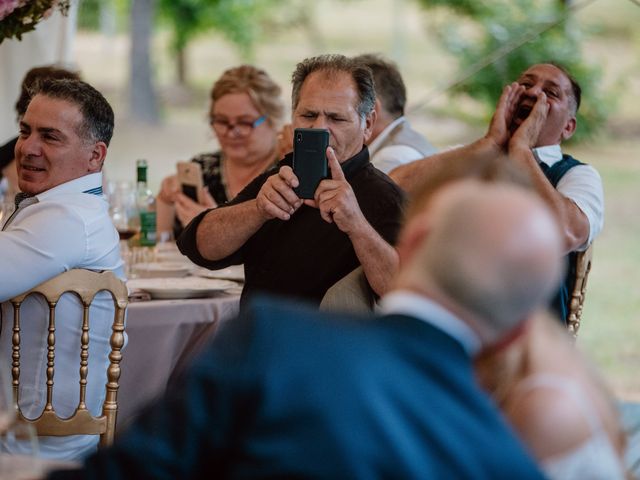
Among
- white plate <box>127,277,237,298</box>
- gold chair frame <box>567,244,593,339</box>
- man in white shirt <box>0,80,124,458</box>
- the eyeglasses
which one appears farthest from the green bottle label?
gold chair frame <box>567,244,593,339</box>

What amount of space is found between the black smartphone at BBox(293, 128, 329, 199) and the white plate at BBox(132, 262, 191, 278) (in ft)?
3.39

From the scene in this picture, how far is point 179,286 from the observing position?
3494 mm

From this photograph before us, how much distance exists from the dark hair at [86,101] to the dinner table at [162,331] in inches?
21.9

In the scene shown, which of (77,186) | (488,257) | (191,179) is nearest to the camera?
(488,257)

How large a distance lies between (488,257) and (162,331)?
2418mm

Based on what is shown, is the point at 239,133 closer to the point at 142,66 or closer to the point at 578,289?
the point at 578,289

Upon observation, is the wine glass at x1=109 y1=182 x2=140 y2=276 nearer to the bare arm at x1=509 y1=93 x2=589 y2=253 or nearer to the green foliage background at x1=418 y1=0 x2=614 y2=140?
the bare arm at x1=509 y1=93 x2=589 y2=253

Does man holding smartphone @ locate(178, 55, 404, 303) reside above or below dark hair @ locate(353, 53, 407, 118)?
below

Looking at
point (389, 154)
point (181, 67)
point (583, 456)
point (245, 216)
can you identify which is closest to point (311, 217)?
point (245, 216)

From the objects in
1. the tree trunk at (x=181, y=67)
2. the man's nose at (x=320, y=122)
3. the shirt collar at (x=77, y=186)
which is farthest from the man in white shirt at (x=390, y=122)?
the tree trunk at (x=181, y=67)

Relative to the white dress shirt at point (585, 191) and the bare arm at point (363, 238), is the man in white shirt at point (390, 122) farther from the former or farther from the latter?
the bare arm at point (363, 238)

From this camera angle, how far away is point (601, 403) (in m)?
1.24

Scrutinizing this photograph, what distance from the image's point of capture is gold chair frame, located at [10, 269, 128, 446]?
276cm

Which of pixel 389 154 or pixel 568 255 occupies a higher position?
pixel 389 154
